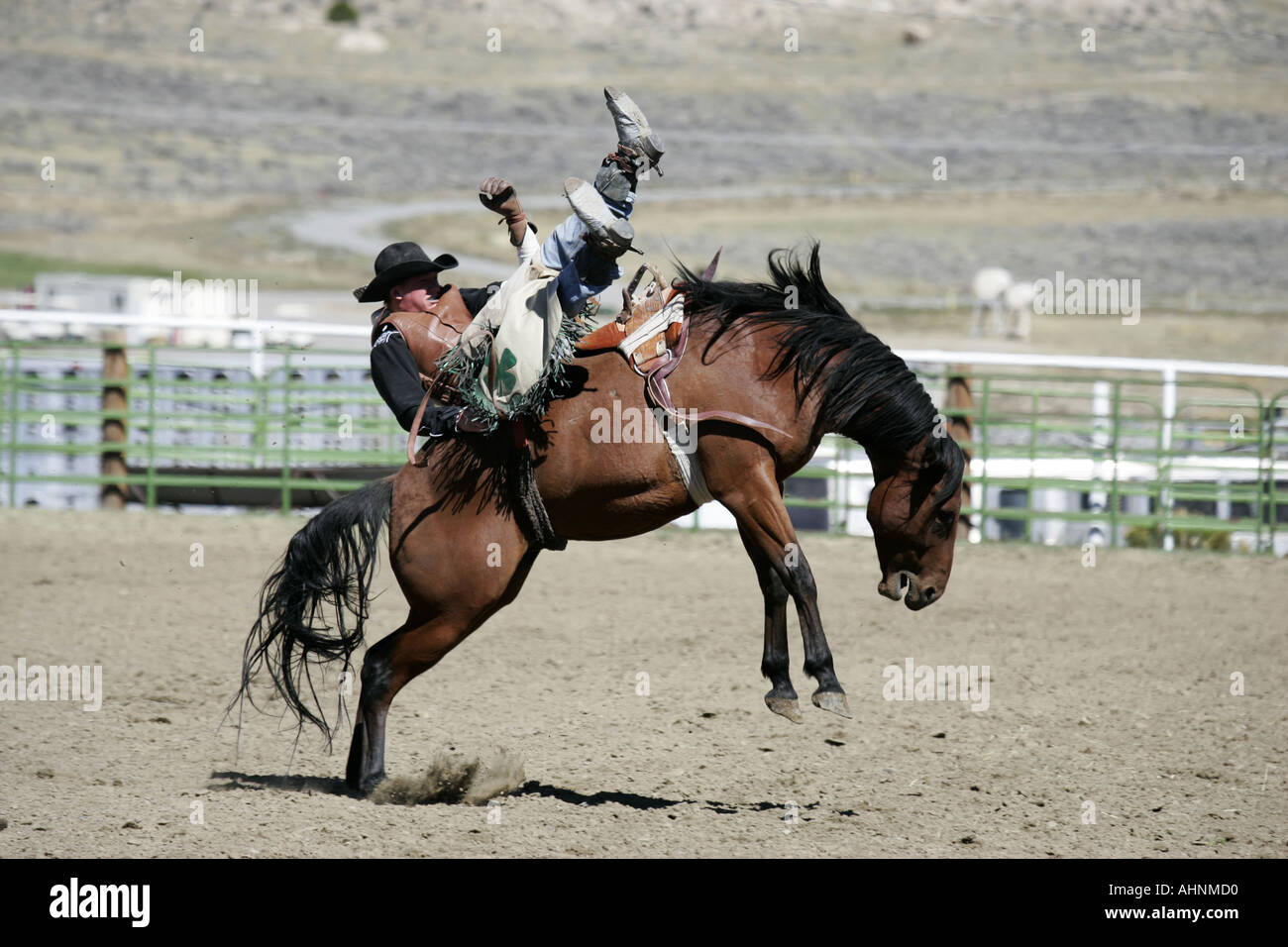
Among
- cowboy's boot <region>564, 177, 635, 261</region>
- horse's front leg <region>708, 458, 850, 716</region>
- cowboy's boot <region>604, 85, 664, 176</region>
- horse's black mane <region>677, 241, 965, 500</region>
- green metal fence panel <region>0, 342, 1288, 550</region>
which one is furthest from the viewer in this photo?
green metal fence panel <region>0, 342, 1288, 550</region>

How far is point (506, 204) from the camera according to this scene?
16.0 feet

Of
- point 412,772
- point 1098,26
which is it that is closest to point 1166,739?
point 412,772

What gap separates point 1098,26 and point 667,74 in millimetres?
20369

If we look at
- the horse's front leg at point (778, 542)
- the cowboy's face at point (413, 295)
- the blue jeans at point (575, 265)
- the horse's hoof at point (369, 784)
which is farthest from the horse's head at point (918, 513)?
the horse's hoof at point (369, 784)

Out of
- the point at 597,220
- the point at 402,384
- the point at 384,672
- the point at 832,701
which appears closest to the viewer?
the point at 597,220

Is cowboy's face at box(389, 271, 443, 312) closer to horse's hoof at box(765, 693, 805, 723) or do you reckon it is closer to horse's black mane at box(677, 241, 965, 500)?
horse's black mane at box(677, 241, 965, 500)

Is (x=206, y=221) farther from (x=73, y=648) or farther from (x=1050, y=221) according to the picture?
(x=73, y=648)

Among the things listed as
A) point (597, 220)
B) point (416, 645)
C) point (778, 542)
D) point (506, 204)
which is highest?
point (506, 204)

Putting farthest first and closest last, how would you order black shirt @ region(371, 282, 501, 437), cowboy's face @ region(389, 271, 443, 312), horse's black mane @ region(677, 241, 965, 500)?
cowboy's face @ region(389, 271, 443, 312) → black shirt @ region(371, 282, 501, 437) → horse's black mane @ region(677, 241, 965, 500)

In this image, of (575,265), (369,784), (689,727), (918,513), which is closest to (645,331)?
(575,265)

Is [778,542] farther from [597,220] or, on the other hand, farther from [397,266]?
[397,266]

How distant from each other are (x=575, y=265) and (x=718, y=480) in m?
0.86

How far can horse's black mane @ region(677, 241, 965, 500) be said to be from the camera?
472 centimetres

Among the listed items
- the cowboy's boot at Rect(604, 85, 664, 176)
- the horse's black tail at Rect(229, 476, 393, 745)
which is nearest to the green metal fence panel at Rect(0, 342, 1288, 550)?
the horse's black tail at Rect(229, 476, 393, 745)
